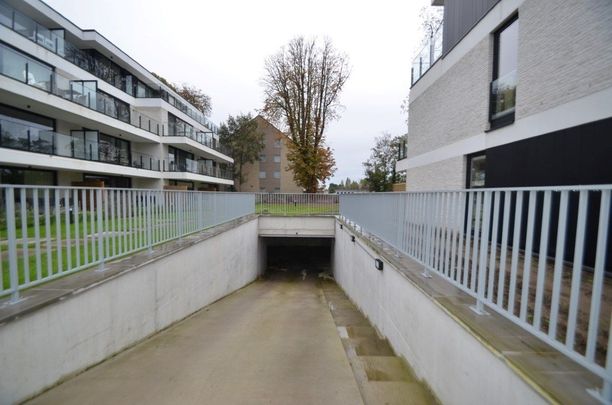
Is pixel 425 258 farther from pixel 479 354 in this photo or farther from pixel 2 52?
pixel 2 52

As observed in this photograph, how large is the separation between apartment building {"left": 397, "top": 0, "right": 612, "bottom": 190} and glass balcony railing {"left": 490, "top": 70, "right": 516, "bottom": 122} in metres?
0.02

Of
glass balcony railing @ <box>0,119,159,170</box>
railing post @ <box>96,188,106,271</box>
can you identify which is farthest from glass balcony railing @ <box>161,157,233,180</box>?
railing post @ <box>96,188,106,271</box>

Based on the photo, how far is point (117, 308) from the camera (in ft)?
12.8

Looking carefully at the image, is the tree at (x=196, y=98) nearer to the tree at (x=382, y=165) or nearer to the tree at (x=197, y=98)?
the tree at (x=197, y=98)

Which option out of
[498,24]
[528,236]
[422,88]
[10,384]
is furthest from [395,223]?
[422,88]

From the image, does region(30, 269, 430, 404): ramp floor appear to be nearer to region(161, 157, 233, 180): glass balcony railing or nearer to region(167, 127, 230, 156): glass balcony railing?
region(161, 157, 233, 180): glass balcony railing

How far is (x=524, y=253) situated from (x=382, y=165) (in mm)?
37919

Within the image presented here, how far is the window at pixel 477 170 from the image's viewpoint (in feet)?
26.6

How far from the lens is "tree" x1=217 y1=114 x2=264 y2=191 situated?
42.0m

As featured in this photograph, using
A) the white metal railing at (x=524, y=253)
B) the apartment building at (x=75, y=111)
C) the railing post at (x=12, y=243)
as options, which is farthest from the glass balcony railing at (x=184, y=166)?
the railing post at (x=12, y=243)

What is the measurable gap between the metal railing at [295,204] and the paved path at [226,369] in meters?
9.10

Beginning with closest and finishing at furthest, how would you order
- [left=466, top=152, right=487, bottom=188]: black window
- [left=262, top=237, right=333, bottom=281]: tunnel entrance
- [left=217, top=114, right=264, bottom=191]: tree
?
[left=466, top=152, right=487, bottom=188]: black window → [left=262, top=237, right=333, bottom=281]: tunnel entrance → [left=217, top=114, right=264, bottom=191]: tree

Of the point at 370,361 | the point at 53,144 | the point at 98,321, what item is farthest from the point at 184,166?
the point at 370,361

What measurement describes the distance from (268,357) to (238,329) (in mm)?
1589
